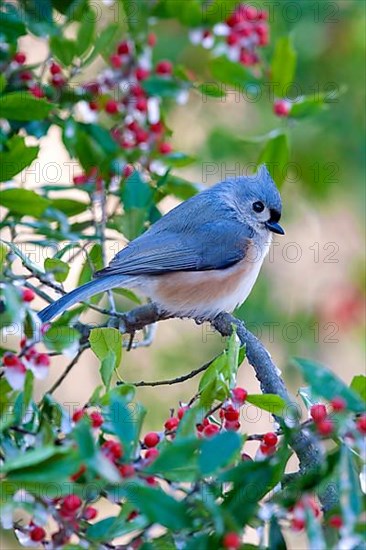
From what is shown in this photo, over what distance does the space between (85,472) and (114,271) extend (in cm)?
143

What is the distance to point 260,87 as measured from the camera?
294cm

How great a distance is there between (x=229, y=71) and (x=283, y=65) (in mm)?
180

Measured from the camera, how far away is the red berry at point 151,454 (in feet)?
4.87

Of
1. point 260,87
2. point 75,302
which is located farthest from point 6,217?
point 260,87

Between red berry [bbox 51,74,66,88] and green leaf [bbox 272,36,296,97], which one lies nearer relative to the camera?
red berry [bbox 51,74,66,88]

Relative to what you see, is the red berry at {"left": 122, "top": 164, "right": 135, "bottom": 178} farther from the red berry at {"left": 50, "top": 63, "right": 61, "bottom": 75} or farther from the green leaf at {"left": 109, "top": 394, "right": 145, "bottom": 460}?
the green leaf at {"left": 109, "top": 394, "right": 145, "bottom": 460}

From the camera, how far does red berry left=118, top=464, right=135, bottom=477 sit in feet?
4.64

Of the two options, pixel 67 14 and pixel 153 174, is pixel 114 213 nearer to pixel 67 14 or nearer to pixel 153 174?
pixel 153 174

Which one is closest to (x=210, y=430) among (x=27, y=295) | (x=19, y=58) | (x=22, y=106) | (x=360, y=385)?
(x=360, y=385)

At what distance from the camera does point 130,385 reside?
1.74m

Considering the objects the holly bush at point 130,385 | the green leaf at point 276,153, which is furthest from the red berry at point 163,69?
the green leaf at point 276,153

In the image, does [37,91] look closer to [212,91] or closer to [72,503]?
[212,91]

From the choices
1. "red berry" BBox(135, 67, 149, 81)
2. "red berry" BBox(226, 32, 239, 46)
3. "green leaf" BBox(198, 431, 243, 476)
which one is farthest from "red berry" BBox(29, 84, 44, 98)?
"green leaf" BBox(198, 431, 243, 476)

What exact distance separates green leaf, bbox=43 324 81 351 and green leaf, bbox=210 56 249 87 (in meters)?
1.24
